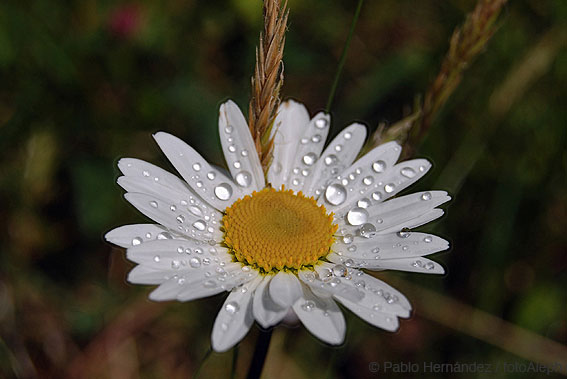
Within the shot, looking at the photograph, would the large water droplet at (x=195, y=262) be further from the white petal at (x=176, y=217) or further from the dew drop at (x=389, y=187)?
the dew drop at (x=389, y=187)

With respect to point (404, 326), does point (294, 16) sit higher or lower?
higher

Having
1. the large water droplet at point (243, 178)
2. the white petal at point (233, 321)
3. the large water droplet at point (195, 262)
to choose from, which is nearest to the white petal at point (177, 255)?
the large water droplet at point (195, 262)

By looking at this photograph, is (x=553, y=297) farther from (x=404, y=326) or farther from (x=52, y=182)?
(x=52, y=182)

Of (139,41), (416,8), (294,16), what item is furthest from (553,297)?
(139,41)

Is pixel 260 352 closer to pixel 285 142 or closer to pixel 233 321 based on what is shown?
pixel 233 321

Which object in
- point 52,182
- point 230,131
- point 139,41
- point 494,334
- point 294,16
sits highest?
point 294,16

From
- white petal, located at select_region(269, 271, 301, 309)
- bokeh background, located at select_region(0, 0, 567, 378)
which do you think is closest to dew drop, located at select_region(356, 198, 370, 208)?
white petal, located at select_region(269, 271, 301, 309)

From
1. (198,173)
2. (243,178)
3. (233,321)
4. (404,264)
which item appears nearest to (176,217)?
(198,173)

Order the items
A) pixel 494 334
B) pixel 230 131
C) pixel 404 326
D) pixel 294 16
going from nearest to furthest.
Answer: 1. pixel 230 131
2. pixel 494 334
3. pixel 404 326
4. pixel 294 16
